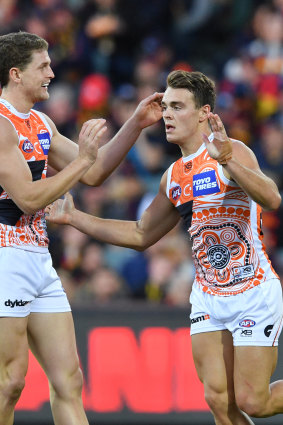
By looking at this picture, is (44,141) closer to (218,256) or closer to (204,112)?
(204,112)

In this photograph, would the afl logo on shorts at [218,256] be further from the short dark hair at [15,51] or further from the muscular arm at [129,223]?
the short dark hair at [15,51]

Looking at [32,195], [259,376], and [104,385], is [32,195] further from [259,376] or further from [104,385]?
[104,385]

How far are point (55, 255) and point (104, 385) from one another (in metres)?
1.90

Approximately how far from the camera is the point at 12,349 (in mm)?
5504

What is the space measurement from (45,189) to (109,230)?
1.12m

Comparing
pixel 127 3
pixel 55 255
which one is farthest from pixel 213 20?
pixel 55 255

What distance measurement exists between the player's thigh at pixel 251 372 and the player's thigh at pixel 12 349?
1.37 metres

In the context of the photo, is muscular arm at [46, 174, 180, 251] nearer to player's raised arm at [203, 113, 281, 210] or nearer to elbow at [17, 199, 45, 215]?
elbow at [17, 199, 45, 215]

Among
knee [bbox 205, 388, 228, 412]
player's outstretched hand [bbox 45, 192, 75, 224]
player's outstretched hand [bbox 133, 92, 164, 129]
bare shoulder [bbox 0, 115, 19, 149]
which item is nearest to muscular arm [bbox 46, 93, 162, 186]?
player's outstretched hand [bbox 133, 92, 164, 129]

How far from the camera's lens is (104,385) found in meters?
8.34

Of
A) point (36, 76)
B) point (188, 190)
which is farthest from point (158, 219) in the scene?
point (36, 76)

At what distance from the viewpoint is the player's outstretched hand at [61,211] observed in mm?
6348

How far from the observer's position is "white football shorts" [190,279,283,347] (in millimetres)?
5824

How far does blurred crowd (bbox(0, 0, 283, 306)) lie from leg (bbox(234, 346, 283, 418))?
9.86ft
